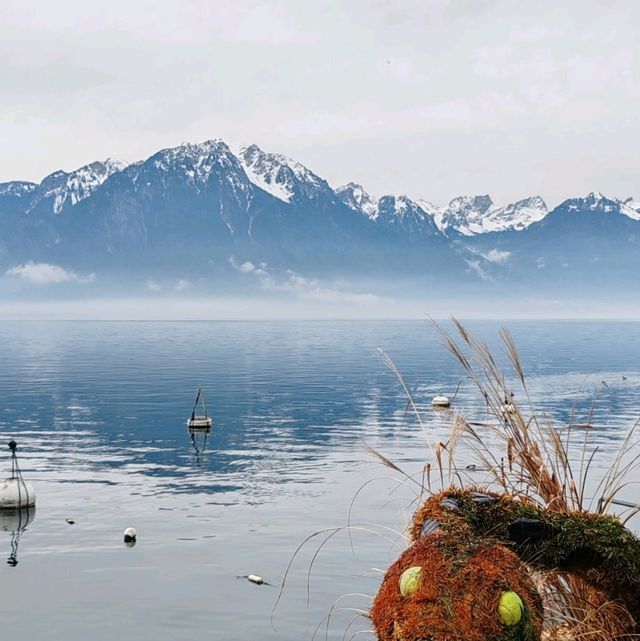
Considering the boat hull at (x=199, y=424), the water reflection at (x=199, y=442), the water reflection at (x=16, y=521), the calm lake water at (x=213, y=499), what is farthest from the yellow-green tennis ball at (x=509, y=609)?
the boat hull at (x=199, y=424)

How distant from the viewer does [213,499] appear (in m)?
47.8

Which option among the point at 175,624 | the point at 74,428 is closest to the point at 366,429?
the point at 74,428

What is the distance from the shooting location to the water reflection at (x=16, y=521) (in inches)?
1538

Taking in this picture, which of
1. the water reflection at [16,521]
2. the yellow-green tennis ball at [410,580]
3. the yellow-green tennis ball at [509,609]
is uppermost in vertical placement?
the yellow-green tennis ball at [410,580]

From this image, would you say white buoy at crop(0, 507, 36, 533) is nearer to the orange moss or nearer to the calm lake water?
the calm lake water

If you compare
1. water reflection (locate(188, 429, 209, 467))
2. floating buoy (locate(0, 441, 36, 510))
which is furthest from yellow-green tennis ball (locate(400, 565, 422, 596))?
water reflection (locate(188, 429, 209, 467))

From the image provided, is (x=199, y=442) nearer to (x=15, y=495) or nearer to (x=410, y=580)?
(x=15, y=495)

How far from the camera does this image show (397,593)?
597 cm

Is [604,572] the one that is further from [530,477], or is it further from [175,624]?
[175,624]

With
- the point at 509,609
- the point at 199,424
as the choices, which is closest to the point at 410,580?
the point at 509,609

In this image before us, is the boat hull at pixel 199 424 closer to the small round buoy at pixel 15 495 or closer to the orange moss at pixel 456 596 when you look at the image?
the small round buoy at pixel 15 495

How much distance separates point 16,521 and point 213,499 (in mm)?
10194

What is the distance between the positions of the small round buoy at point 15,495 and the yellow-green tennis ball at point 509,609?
41.1m

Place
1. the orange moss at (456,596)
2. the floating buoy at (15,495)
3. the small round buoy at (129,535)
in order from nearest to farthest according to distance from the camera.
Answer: the orange moss at (456,596), the small round buoy at (129,535), the floating buoy at (15,495)
